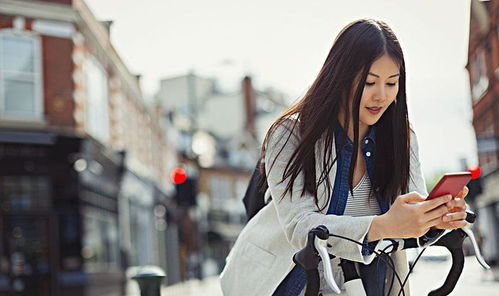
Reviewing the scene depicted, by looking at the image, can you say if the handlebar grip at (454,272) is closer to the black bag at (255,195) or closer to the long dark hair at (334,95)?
the long dark hair at (334,95)

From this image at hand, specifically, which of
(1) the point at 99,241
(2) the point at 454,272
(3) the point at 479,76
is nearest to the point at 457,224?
(2) the point at 454,272

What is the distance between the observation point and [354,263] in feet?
6.97

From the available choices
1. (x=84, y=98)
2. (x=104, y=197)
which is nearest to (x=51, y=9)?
(x=84, y=98)

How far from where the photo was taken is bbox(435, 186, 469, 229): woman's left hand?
76.5 inches

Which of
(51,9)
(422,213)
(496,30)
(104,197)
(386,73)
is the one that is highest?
(51,9)

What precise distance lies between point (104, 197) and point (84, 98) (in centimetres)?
308

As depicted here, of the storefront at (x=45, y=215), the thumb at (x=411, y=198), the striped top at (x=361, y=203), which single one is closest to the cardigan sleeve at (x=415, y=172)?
the striped top at (x=361, y=203)

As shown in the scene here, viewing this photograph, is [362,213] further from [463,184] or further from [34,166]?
[34,166]

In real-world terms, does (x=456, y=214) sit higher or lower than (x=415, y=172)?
lower

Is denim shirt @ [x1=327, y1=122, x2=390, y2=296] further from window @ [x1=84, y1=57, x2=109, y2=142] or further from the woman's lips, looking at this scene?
window @ [x1=84, y1=57, x2=109, y2=142]

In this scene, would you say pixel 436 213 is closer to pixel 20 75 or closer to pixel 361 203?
pixel 361 203

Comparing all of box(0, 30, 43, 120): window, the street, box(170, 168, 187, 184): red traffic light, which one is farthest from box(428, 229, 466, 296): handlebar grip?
box(0, 30, 43, 120): window

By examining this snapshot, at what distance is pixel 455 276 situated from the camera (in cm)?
220

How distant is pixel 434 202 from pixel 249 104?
5504cm
